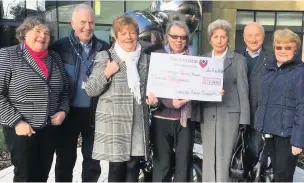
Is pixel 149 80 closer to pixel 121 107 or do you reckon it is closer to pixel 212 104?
pixel 121 107

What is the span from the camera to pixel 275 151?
147 inches

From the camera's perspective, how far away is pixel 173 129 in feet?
12.4

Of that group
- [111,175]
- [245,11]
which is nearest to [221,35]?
[111,175]

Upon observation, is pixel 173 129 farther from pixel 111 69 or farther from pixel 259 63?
pixel 259 63

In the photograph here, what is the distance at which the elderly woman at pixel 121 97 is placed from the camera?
3.50 meters

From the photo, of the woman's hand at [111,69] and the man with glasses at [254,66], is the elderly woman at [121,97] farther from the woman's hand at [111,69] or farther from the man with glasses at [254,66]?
the man with glasses at [254,66]

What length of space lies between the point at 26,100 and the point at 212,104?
1.72 meters

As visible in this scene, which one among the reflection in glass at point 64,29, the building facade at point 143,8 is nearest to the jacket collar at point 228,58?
the building facade at point 143,8

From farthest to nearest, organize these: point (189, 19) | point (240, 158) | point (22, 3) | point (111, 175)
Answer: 1. point (22, 3)
2. point (189, 19)
3. point (240, 158)
4. point (111, 175)

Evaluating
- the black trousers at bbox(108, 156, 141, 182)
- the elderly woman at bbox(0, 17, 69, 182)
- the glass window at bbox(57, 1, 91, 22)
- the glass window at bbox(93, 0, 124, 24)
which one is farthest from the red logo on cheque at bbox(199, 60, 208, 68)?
the glass window at bbox(57, 1, 91, 22)

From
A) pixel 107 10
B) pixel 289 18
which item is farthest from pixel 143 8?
pixel 289 18

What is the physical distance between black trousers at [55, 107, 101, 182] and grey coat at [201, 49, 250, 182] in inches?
44.6

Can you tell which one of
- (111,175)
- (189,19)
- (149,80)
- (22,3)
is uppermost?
(22,3)

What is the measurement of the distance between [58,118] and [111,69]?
711 millimetres
